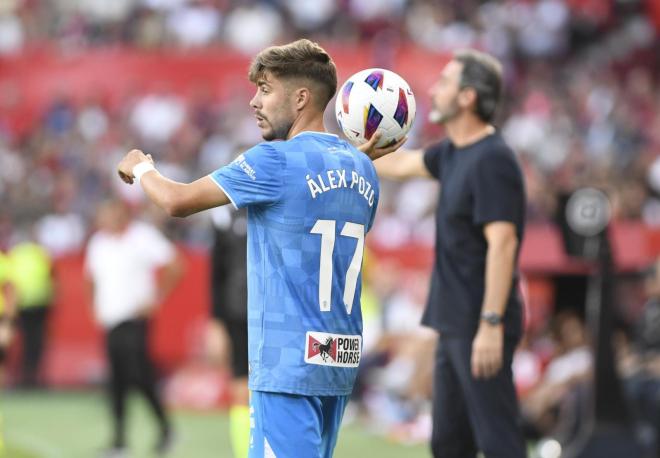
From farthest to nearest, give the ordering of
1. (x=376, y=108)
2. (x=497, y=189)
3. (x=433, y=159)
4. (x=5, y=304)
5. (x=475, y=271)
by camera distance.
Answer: (x=5, y=304) → (x=433, y=159) → (x=475, y=271) → (x=497, y=189) → (x=376, y=108)

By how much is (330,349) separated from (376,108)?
3.63 ft

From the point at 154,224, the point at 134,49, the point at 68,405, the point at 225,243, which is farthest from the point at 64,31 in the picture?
the point at 225,243

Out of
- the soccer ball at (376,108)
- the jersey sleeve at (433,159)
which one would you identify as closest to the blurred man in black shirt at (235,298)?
the jersey sleeve at (433,159)

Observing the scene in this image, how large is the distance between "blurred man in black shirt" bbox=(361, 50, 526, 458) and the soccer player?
132cm

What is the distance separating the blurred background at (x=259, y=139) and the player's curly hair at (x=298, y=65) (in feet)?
17.2

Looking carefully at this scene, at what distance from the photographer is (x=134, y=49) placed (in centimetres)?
2227

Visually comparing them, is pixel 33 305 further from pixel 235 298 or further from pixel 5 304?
pixel 235 298

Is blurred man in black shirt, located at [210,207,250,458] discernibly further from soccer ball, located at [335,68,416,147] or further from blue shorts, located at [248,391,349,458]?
blue shorts, located at [248,391,349,458]

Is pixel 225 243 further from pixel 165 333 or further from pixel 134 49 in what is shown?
pixel 134 49

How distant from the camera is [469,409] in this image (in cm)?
629

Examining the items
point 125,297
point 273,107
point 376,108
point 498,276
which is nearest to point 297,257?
point 273,107

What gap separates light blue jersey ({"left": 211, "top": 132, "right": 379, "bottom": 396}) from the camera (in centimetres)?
484

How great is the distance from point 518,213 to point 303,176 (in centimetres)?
182

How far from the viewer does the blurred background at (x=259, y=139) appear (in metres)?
12.1
